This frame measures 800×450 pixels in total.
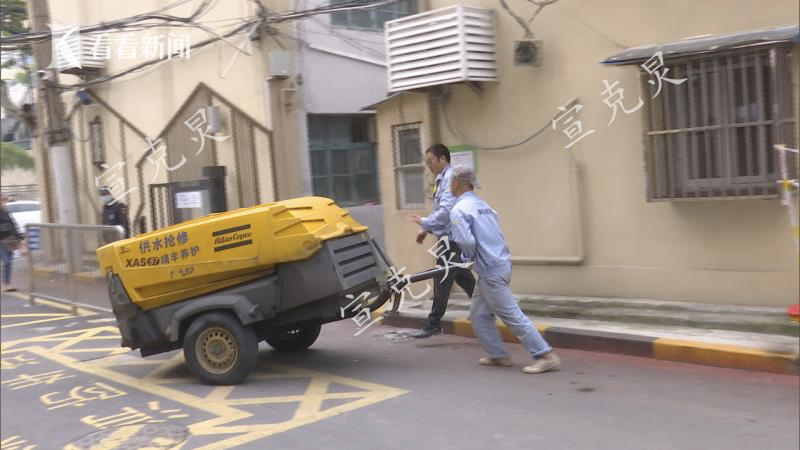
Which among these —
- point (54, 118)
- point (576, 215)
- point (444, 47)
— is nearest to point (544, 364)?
point (576, 215)

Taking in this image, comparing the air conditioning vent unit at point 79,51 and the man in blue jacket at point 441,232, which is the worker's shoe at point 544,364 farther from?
the air conditioning vent unit at point 79,51

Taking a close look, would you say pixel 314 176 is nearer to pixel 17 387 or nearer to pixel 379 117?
pixel 379 117

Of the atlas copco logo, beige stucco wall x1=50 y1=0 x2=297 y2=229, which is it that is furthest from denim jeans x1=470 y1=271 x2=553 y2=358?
beige stucco wall x1=50 y1=0 x2=297 y2=229

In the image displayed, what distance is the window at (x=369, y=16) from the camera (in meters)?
11.6

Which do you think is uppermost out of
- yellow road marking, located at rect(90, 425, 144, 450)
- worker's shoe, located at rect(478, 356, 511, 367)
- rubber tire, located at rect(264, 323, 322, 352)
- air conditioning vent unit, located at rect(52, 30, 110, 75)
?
air conditioning vent unit, located at rect(52, 30, 110, 75)

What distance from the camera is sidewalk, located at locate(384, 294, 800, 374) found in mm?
5652

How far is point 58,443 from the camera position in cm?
501

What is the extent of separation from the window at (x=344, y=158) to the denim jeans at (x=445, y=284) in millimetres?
4760

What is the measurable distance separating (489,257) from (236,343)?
212 cm

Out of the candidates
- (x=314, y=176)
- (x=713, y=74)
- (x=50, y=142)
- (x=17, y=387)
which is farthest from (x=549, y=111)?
(x=50, y=142)

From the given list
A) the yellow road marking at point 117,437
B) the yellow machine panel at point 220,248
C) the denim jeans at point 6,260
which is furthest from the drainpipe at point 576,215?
the denim jeans at point 6,260

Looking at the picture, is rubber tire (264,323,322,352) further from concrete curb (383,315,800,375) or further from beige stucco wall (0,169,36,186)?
beige stucco wall (0,169,36,186)

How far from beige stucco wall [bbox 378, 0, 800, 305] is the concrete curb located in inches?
39.3

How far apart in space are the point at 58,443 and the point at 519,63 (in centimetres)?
546
